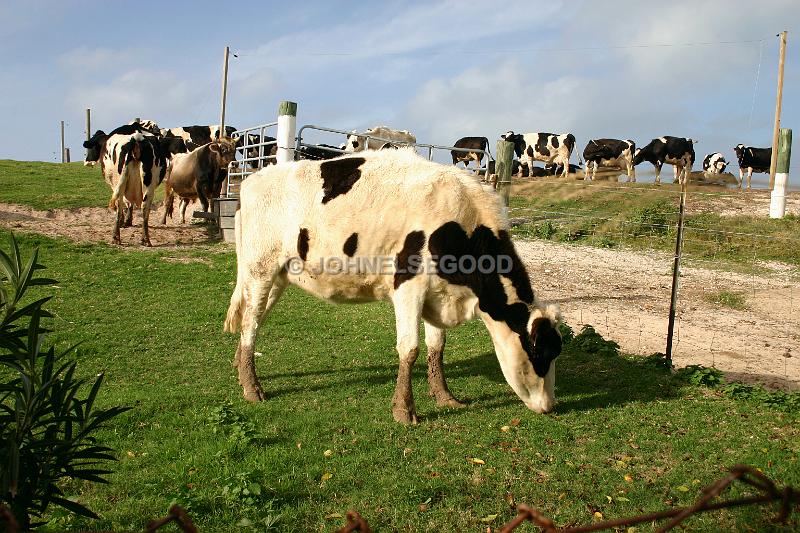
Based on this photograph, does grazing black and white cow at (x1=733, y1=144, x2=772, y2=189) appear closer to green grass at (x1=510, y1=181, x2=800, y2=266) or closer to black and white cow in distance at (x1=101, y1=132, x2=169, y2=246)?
green grass at (x1=510, y1=181, x2=800, y2=266)

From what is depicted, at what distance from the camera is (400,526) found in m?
4.66

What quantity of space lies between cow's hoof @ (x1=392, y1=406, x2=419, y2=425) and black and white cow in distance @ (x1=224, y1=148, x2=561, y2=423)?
0.03 ft

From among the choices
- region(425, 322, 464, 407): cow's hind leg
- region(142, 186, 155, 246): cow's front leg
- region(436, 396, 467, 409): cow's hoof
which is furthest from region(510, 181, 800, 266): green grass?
region(142, 186, 155, 246): cow's front leg

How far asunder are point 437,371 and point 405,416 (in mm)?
872

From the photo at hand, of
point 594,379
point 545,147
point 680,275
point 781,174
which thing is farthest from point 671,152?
point 594,379

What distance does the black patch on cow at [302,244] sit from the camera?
7305mm

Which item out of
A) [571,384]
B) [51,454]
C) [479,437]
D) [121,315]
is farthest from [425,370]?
[51,454]

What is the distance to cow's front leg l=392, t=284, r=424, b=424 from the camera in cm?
674

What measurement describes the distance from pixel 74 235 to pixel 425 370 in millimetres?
11487

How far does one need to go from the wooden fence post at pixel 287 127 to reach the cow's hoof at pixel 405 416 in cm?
886

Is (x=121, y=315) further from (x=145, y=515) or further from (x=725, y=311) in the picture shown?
(x=725, y=311)

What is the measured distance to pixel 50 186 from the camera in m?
22.3

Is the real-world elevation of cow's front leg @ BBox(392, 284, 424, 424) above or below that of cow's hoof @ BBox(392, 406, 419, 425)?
above

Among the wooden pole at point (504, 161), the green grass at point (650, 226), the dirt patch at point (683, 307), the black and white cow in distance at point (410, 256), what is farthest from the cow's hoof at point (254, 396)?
the green grass at point (650, 226)
